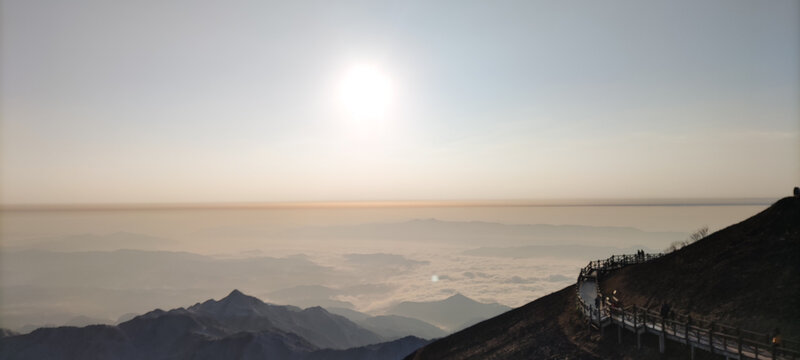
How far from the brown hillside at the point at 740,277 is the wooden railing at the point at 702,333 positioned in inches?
44.8

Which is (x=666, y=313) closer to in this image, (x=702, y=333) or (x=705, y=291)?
(x=702, y=333)

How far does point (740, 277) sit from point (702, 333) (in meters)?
8.72

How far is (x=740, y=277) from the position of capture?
29.3 meters

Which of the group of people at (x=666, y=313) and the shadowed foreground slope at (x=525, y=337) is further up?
the group of people at (x=666, y=313)

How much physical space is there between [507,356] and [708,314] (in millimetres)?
16015

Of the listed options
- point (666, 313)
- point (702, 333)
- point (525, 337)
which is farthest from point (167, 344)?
point (702, 333)

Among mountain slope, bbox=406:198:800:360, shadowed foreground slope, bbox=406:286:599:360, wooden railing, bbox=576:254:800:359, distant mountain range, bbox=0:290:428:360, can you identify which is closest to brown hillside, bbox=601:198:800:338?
mountain slope, bbox=406:198:800:360

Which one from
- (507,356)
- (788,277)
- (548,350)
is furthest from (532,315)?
(788,277)

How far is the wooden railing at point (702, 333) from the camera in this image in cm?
2027

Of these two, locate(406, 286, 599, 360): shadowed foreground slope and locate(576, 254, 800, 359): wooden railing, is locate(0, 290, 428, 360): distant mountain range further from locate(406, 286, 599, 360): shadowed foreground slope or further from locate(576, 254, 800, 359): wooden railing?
locate(576, 254, 800, 359): wooden railing

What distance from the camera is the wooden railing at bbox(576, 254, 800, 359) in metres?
20.3

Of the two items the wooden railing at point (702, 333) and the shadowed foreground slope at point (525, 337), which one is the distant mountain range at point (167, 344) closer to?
the shadowed foreground slope at point (525, 337)

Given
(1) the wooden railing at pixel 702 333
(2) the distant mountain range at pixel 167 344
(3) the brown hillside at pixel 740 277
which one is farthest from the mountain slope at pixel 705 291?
(2) the distant mountain range at pixel 167 344

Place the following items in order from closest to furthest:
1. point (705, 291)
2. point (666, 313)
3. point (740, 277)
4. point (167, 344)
Answer: 1. point (666, 313)
2. point (740, 277)
3. point (705, 291)
4. point (167, 344)
